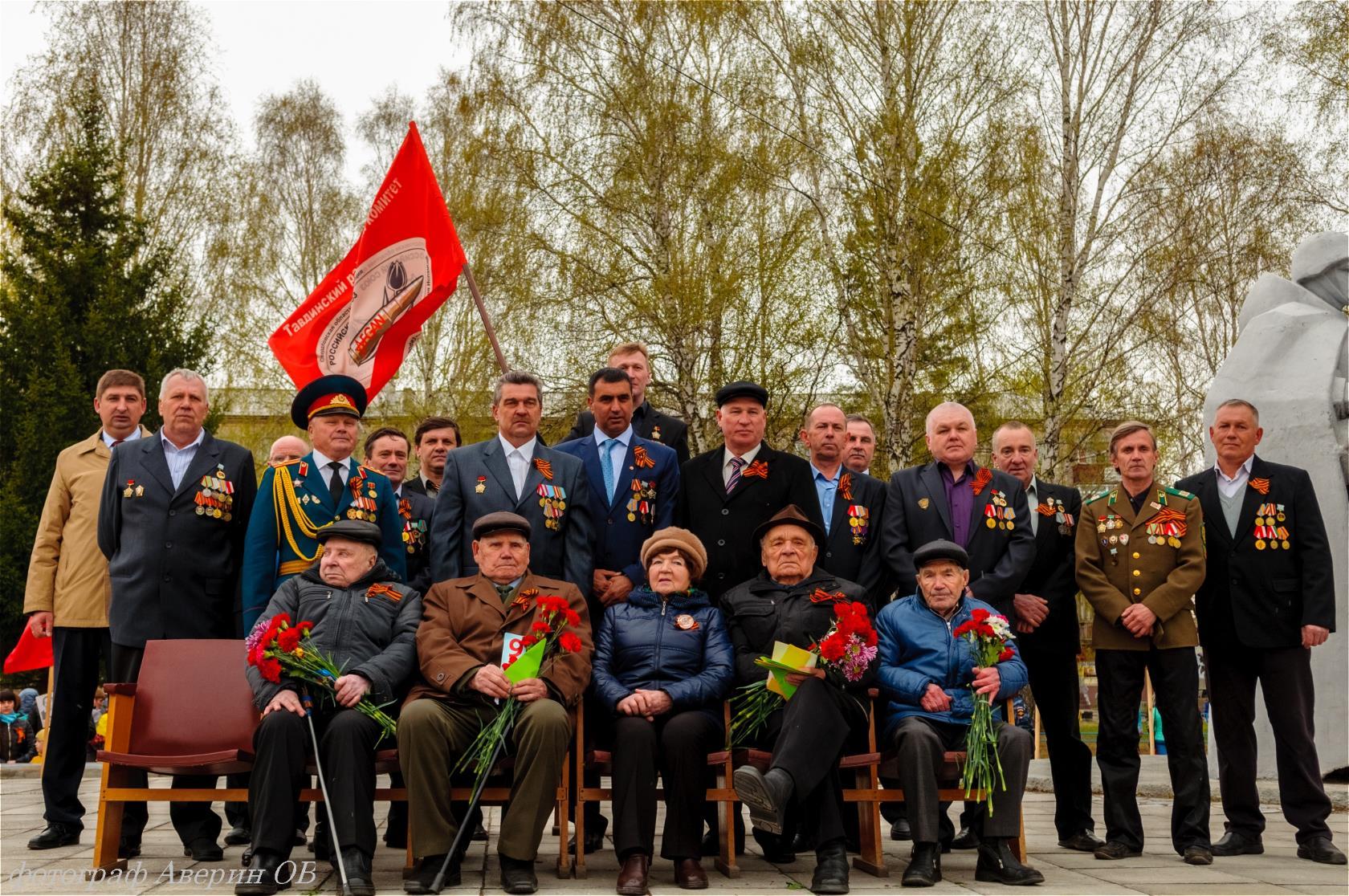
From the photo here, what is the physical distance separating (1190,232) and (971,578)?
15.5 metres

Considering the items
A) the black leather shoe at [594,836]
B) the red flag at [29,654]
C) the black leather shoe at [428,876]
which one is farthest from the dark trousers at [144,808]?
the red flag at [29,654]

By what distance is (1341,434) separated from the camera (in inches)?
339

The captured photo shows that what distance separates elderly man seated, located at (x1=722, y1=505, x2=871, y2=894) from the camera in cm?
508

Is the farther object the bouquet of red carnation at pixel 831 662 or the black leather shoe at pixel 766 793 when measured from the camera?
the bouquet of red carnation at pixel 831 662

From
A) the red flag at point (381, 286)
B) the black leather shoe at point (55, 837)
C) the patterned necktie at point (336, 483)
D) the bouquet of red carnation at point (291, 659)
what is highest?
the red flag at point (381, 286)

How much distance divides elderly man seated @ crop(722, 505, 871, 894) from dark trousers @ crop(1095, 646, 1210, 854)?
133 cm

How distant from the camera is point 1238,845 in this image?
6090 millimetres

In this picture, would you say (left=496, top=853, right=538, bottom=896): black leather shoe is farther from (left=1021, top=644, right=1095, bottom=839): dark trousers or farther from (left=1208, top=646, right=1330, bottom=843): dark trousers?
(left=1208, top=646, right=1330, bottom=843): dark trousers

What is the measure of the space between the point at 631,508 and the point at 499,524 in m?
0.94

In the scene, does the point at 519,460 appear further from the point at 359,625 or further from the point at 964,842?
the point at 964,842

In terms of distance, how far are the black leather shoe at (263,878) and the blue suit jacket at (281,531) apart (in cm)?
133

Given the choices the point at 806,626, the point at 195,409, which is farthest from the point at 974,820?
the point at 195,409

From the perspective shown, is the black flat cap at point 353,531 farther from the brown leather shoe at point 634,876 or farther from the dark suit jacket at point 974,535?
the dark suit jacket at point 974,535

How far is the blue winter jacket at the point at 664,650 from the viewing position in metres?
5.58
